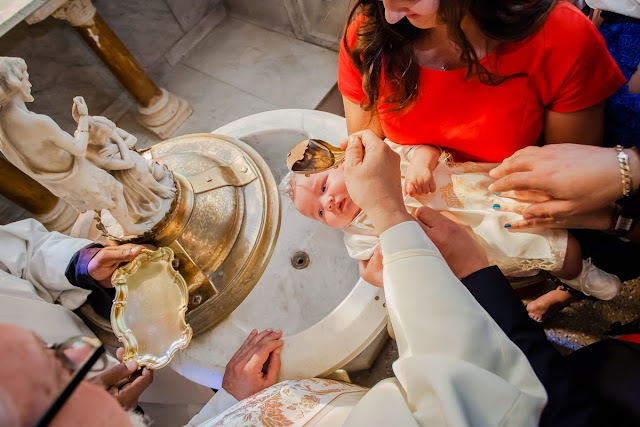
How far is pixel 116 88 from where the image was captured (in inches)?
148

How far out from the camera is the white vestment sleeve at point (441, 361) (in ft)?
2.83

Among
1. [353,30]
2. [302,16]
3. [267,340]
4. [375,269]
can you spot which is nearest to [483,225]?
[375,269]

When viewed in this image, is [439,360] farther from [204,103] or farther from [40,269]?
[204,103]

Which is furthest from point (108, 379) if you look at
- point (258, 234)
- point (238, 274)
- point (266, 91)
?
point (266, 91)

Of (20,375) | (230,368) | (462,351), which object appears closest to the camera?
(20,375)

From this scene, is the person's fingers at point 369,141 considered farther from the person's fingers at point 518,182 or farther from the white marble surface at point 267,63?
the white marble surface at point 267,63

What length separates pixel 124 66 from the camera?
320cm

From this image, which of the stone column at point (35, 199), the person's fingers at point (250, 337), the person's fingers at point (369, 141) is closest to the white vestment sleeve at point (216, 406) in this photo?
the person's fingers at point (250, 337)

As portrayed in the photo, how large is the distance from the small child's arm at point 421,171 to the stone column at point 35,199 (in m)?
2.63

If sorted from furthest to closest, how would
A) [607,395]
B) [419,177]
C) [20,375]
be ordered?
[419,177], [607,395], [20,375]

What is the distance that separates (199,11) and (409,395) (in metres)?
4.41

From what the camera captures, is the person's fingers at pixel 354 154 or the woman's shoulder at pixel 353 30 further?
the woman's shoulder at pixel 353 30

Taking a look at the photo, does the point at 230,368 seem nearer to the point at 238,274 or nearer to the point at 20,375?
the point at 238,274

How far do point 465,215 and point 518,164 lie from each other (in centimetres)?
37
